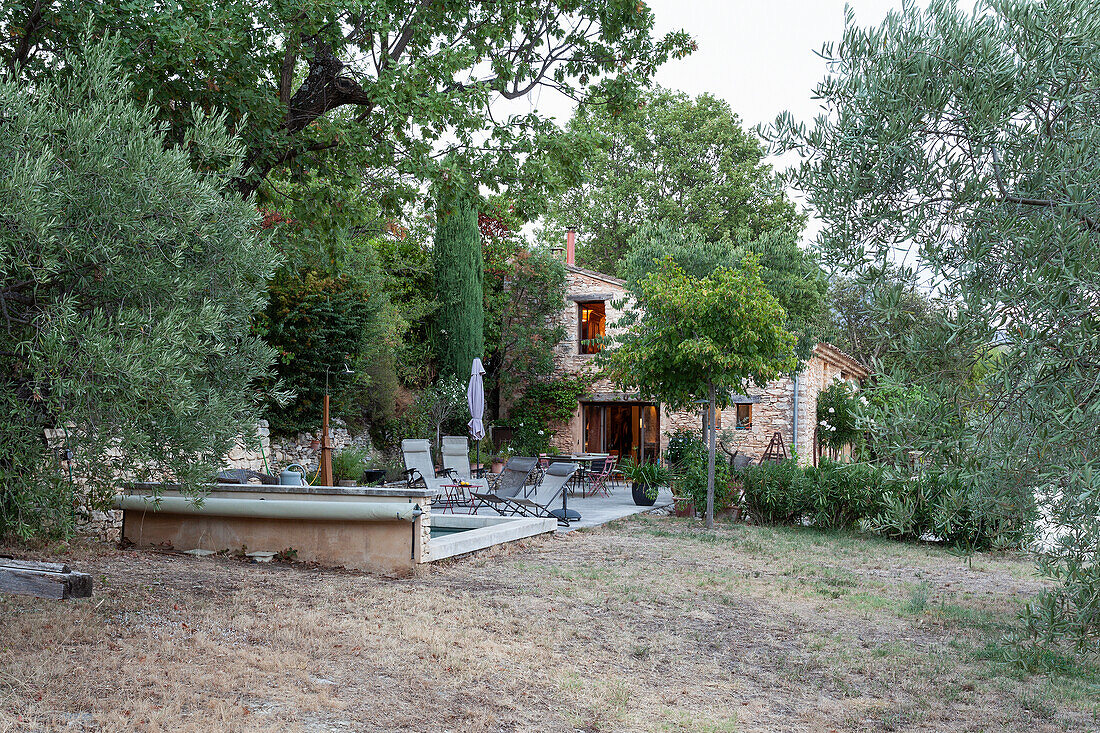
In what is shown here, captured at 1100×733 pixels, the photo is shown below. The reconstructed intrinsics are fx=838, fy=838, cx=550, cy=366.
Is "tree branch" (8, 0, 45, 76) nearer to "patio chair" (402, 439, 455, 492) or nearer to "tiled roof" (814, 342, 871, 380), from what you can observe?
"patio chair" (402, 439, 455, 492)

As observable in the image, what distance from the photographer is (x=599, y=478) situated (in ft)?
55.6

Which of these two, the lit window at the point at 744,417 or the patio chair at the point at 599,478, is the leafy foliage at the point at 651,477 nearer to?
the patio chair at the point at 599,478

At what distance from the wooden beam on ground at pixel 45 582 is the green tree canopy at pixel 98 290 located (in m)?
0.27

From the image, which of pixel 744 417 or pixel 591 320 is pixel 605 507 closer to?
pixel 744 417

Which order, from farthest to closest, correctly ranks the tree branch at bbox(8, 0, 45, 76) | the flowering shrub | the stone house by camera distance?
the flowering shrub < the stone house < the tree branch at bbox(8, 0, 45, 76)

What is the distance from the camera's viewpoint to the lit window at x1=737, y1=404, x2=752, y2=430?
19.4 metres

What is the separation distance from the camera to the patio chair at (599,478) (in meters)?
16.5

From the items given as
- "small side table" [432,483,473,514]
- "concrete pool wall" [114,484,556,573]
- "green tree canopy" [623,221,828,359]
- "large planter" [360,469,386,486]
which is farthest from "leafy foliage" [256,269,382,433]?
"concrete pool wall" [114,484,556,573]

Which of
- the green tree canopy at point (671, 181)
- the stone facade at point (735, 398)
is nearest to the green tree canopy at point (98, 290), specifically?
the stone facade at point (735, 398)

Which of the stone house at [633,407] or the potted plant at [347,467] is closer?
the potted plant at [347,467]

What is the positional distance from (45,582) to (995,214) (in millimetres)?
5027

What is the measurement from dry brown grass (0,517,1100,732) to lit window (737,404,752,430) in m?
11.4

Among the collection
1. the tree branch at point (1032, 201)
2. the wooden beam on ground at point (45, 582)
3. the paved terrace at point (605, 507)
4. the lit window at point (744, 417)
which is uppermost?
the tree branch at point (1032, 201)

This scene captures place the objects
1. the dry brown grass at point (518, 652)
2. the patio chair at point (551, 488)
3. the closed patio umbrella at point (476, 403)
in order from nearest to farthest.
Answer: the dry brown grass at point (518, 652) → the patio chair at point (551, 488) → the closed patio umbrella at point (476, 403)
